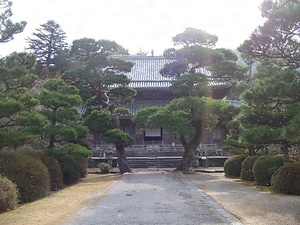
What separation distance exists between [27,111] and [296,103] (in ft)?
29.9

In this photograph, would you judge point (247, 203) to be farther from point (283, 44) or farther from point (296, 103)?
point (283, 44)

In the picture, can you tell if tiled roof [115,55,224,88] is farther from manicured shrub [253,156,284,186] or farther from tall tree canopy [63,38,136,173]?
manicured shrub [253,156,284,186]

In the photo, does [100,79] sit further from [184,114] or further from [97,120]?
[184,114]

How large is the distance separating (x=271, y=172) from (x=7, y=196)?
9.97 metres

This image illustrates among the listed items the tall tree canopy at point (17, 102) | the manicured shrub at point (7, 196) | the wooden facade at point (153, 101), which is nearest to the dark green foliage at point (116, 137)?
the tall tree canopy at point (17, 102)

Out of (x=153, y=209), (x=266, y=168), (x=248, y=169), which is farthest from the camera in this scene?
(x=248, y=169)

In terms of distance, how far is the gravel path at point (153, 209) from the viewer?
309 inches

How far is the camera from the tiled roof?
1353 inches

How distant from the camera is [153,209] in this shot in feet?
30.6

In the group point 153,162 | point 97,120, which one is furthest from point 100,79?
point 153,162

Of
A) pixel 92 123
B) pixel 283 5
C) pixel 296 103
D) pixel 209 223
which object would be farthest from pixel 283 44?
pixel 92 123

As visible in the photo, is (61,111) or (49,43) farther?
(49,43)

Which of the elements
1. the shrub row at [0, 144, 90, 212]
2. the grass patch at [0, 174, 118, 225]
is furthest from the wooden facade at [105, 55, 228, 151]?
the grass patch at [0, 174, 118, 225]

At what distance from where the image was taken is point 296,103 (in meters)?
11.3
